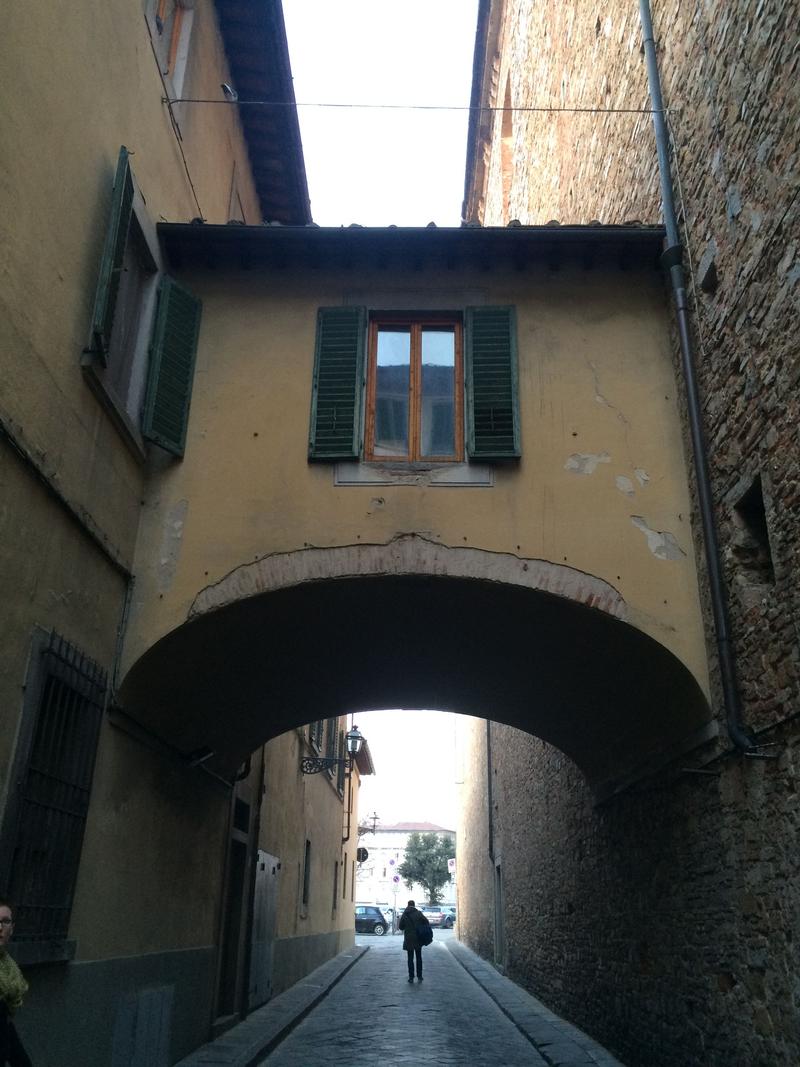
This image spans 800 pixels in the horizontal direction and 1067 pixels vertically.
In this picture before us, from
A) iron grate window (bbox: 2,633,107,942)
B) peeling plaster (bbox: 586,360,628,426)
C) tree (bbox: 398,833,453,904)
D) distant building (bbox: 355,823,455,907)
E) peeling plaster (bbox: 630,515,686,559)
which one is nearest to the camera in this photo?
iron grate window (bbox: 2,633,107,942)

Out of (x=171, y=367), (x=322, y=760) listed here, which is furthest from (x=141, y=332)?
(x=322, y=760)

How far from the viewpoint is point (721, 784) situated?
228 inches

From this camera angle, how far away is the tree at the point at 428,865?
57844 mm

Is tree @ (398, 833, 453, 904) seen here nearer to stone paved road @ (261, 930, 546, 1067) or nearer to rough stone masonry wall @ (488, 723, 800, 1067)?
stone paved road @ (261, 930, 546, 1067)

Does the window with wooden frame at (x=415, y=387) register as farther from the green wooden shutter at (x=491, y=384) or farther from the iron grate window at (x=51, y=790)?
the iron grate window at (x=51, y=790)

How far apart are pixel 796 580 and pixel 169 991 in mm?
5639

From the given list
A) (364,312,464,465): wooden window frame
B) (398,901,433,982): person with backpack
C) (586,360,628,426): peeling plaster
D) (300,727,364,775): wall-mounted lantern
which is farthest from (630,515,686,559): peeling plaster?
(398,901,433,982): person with backpack

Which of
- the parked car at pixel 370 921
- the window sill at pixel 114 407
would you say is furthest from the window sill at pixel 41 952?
the parked car at pixel 370 921

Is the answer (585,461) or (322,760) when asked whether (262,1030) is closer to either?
(322,760)

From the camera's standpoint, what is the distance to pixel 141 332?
6828 mm

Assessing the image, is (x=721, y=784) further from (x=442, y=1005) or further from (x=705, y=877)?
(x=442, y=1005)

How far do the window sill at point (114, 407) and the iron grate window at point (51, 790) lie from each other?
156cm

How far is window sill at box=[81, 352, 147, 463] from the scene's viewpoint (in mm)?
5590

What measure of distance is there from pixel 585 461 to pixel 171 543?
120 inches
